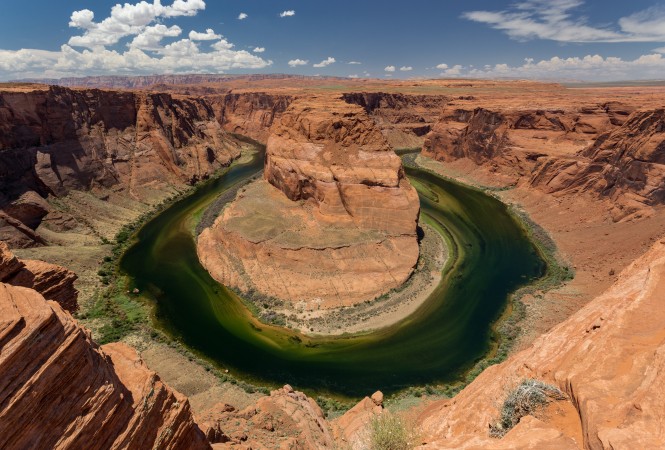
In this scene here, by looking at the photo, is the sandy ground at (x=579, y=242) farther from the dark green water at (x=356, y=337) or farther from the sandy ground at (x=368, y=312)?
the sandy ground at (x=368, y=312)

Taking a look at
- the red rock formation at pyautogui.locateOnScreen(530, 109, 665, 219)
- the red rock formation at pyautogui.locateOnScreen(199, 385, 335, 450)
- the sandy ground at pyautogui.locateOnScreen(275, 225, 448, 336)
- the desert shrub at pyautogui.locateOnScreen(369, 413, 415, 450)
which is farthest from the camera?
the red rock formation at pyautogui.locateOnScreen(530, 109, 665, 219)

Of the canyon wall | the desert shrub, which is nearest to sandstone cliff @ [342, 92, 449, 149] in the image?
the canyon wall

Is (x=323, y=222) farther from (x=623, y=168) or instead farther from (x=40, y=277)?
(x=623, y=168)

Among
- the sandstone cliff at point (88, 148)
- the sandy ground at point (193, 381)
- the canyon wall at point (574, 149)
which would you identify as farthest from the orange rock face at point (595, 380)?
the sandstone cliff at point (88, 148)

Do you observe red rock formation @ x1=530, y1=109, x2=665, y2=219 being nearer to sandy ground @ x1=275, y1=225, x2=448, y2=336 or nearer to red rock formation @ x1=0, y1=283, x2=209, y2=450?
sandy ground @ x1=275, y1=225, x2=448, y2=336

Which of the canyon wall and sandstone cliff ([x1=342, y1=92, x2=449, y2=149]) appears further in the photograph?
sandstone cliff ([x1=342, y1=92, x2=449, y2=149])
